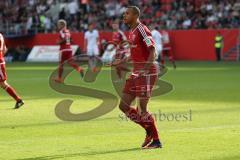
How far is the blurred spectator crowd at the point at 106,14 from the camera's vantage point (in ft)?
156

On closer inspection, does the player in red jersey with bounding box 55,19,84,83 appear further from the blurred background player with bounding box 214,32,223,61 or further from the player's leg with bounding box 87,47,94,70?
the blurred background player with bounding box 214,32,223,61

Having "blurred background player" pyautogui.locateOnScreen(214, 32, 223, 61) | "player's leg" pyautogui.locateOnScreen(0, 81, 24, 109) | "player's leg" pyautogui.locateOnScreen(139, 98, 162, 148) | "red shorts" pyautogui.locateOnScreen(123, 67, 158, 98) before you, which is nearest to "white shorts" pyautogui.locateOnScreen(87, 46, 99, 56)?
"blurred background player" pyautogui.locateOnScreen(214, 32, 223, 61)

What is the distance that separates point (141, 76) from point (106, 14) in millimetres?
40428

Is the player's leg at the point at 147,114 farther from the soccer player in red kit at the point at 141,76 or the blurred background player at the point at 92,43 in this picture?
the blurred background player at the point at 92,43

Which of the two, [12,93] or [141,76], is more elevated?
[141,76]

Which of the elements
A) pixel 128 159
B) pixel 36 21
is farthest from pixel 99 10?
pixel 128 159

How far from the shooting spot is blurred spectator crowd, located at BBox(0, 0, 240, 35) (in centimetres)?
4741

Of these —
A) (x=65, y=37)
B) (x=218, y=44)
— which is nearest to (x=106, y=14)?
(x=218, y=44)

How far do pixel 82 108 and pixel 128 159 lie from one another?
299 inches

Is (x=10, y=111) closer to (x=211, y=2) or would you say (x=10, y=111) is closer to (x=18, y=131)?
(x=18, y=131)

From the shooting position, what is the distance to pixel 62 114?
17391 mm

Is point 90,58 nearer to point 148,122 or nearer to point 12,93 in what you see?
point 12,93

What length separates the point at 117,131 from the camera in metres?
14.1

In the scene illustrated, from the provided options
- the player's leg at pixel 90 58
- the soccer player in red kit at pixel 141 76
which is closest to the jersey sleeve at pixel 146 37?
the soccer player in red kit at pixel 141 76
